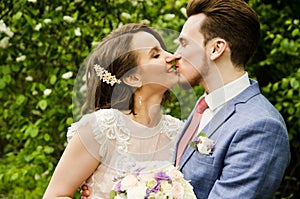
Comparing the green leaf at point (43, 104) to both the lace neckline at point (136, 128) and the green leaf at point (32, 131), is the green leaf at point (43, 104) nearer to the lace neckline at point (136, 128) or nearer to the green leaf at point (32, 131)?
the green leaf at point (32, 131)

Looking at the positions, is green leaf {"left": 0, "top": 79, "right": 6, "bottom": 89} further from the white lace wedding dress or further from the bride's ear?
the bride's ear

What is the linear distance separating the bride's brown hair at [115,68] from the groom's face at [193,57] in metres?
0.09

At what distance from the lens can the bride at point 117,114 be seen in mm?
2723

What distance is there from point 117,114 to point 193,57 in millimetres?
412

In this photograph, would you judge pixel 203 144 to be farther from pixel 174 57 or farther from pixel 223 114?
pixel 174 57

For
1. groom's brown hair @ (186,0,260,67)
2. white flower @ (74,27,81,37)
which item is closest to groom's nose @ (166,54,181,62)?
groom's brown hair @ (186,0,260,67)

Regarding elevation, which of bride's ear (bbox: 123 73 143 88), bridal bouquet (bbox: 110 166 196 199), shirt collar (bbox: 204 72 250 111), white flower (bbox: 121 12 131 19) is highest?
bride's ear (bbox: 123 73 143 88)

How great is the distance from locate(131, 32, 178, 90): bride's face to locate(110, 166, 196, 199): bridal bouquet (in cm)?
47

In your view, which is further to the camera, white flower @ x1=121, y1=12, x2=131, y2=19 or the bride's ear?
white flower @ x1=121, y1=12, x2=131, y2=19

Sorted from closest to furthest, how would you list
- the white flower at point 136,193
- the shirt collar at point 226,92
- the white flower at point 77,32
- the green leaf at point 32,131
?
the white flower at point 136,193
the shirt collar at point 226,92
the green leaf at point 32,131
the white flower at point 77,32

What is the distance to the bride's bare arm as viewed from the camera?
2715mm

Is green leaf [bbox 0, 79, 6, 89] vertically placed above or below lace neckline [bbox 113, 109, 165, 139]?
below

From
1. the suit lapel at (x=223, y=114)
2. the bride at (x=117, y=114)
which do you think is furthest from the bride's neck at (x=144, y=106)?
the suit lapel at (x=223, y=114)

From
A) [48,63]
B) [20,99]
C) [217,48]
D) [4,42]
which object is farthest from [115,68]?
[48,63]
